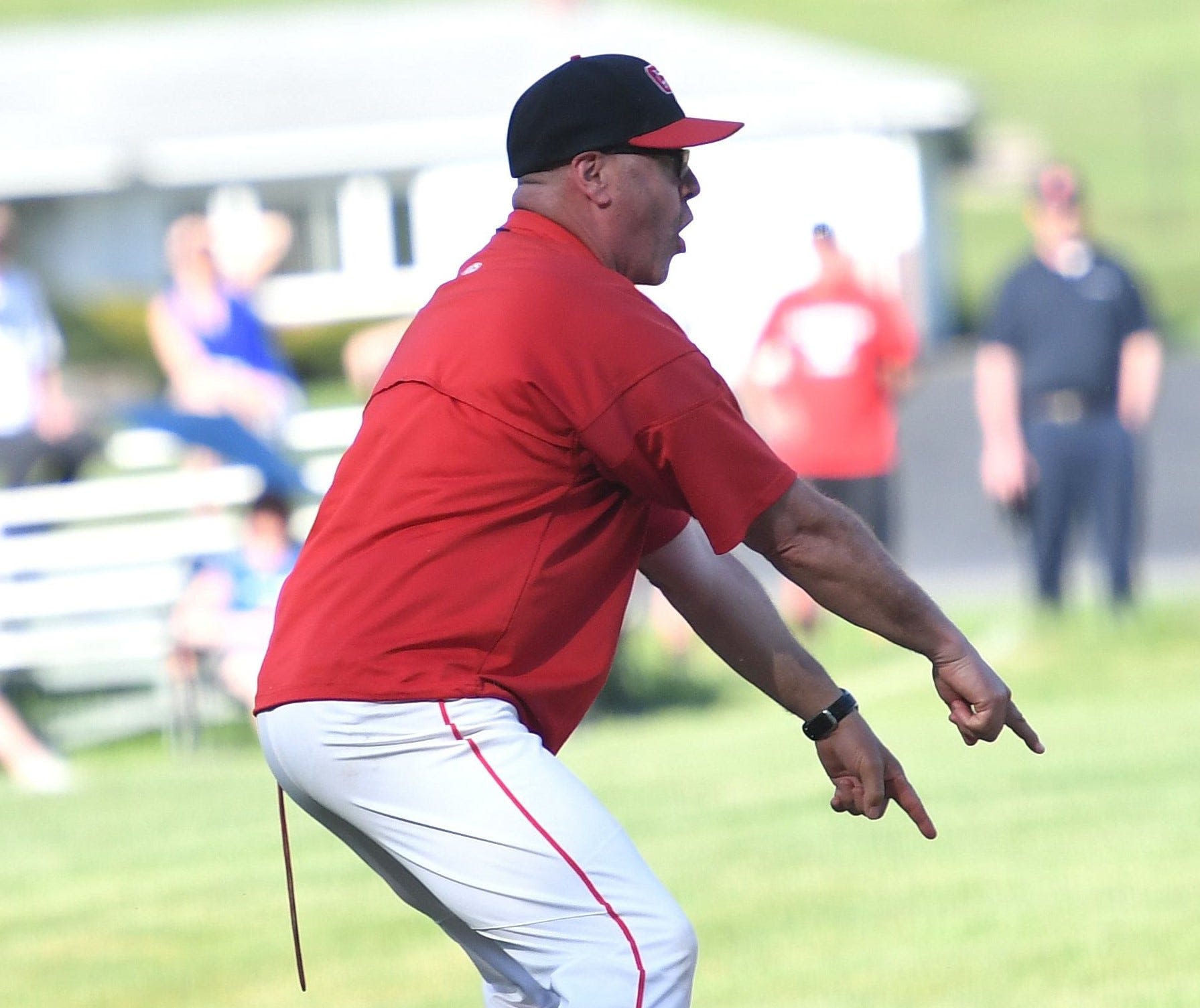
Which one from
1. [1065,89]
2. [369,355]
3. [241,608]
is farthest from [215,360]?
[1065,89]

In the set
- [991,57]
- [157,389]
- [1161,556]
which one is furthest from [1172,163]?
[1161,556]

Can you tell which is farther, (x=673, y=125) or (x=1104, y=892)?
(x=1104, y=892)

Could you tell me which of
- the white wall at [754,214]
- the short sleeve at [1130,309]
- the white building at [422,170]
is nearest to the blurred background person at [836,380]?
the short sleeve at [1130,309]

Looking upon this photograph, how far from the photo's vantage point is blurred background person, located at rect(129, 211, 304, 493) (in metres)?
10.4

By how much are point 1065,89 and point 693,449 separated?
198 feet

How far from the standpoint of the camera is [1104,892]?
586cm

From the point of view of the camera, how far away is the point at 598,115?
133 inches

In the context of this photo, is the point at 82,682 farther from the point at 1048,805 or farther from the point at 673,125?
the point at 673,125

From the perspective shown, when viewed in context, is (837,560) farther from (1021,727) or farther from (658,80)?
(658,80)

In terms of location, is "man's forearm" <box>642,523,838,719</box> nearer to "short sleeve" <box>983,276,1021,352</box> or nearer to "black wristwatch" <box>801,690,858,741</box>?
"black wristwatch" <box>801,690,858,741</box>

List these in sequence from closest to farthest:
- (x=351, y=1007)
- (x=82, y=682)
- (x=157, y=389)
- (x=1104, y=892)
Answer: (x=351, y=1007) < (x=1104, y=892) < (x=82, y=682) < (x=157, y=389)

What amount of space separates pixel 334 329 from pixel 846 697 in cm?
3042

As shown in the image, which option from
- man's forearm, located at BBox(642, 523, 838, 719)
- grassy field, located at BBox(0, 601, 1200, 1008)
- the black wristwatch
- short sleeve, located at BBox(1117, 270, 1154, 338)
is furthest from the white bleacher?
the black wristwatch

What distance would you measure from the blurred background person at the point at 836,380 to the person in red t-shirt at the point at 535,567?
820 cm
